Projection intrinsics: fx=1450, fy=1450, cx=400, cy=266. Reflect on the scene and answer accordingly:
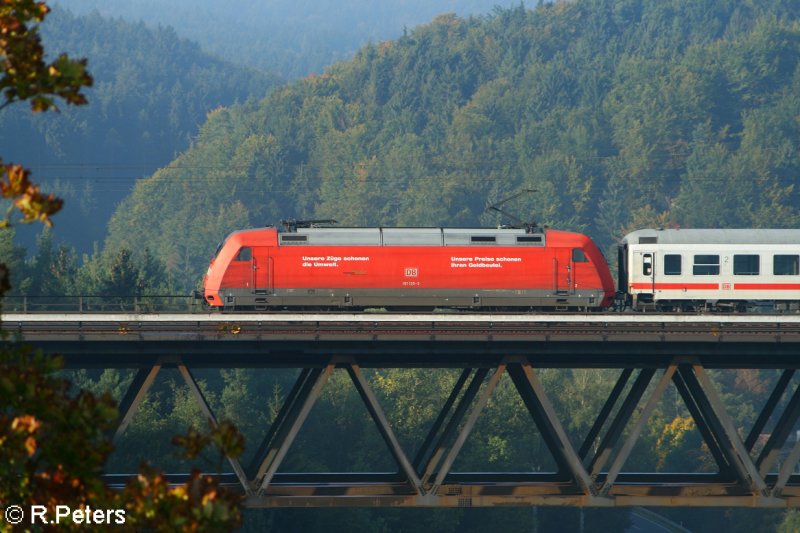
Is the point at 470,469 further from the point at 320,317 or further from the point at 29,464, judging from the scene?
the point at 29,464

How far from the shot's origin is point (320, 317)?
48.8 meters

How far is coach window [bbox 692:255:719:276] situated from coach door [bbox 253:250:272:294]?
16144mm

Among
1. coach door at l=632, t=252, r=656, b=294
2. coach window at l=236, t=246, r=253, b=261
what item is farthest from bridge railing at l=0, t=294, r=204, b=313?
coach door at l=632, t=252, r=656, b=294

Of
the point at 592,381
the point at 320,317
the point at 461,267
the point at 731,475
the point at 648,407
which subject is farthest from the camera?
the point at 592,381

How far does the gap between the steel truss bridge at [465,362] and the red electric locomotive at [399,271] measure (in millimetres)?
7833

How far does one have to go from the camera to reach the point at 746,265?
2174 inches

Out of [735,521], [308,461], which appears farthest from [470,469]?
[735,521]

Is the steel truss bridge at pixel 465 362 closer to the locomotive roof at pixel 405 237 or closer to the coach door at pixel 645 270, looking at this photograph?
the locomotive roof at pixel 405 237

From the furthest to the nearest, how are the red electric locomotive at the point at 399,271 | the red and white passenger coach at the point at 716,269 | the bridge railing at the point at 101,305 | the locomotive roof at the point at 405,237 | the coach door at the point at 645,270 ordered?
1. the coach door at the point at 645,270
2. the red and white passenger coach at the point at 716,269
3. the locomotive roof at the point at 405,237
4. the red electric locomotive at the point at 399,271
5. the bridge railing at the point at 101,305

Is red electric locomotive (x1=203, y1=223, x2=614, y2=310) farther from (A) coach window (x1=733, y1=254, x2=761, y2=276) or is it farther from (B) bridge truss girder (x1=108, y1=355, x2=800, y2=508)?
(B) bridge truss girder (x1=108, y1=355, x2=800, y2=508)

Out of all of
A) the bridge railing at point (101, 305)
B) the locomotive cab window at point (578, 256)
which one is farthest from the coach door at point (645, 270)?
the bridge railing at point (101, 305)

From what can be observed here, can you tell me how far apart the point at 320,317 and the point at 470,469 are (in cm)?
5741

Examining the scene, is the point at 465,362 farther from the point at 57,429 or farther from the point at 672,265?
the point at 57,429

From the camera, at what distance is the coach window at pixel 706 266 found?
55312mm
